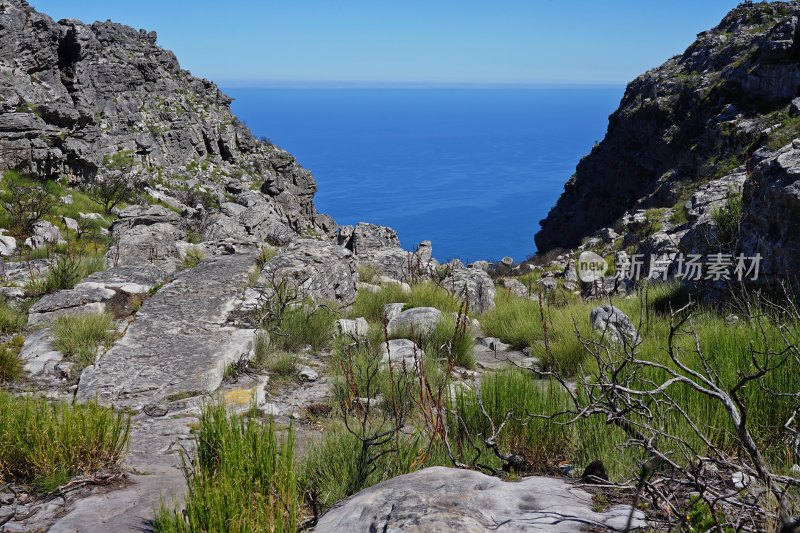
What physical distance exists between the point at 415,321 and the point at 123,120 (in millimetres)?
39252

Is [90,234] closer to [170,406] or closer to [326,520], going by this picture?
[170,406]

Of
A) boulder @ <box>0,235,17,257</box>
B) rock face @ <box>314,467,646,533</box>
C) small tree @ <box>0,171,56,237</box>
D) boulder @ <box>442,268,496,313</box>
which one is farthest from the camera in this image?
small tree @ <box>0,171,56,237</box>

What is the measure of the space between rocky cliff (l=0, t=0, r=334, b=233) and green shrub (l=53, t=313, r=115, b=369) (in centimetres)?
1359

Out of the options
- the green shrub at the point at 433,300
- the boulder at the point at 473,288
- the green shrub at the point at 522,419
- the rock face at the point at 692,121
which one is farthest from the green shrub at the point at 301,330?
the rock face at the point at 692,121

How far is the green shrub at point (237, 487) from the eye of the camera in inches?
95.7

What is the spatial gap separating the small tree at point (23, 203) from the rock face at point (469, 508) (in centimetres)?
1326

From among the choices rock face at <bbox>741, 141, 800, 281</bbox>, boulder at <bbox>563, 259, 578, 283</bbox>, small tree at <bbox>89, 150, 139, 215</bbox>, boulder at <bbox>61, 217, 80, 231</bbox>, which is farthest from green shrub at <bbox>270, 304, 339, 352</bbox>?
small tree at <bbox>89, 150, 139, 215</bbox>

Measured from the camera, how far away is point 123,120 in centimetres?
4072

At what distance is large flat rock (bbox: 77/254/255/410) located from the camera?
5.57 m

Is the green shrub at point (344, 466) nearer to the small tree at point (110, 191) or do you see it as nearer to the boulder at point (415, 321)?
the boulder at point (415, 321)

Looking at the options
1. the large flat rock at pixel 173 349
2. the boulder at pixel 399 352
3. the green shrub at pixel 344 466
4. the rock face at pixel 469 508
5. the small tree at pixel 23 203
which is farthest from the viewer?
the small tree at pixel 23 203

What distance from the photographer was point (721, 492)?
2.45 m

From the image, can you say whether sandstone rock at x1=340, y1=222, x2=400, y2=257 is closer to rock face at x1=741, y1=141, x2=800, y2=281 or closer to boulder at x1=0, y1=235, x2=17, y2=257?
boulder at x1=0, y1=235, x2=17, y2=257

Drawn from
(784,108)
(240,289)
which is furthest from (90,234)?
Result: (784,108)
